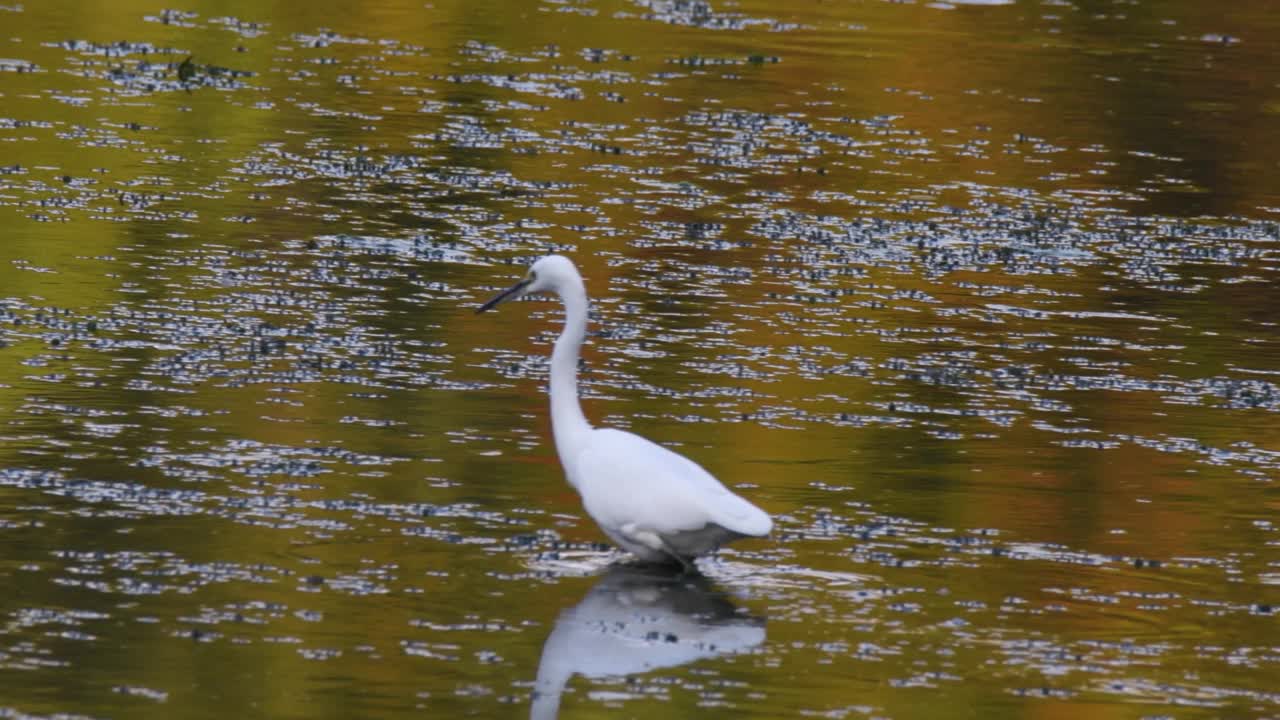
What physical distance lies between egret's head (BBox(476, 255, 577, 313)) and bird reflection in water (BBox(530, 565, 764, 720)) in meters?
1.39

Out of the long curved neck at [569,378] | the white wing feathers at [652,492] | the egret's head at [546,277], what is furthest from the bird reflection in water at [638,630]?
the egret's head at [546,277]

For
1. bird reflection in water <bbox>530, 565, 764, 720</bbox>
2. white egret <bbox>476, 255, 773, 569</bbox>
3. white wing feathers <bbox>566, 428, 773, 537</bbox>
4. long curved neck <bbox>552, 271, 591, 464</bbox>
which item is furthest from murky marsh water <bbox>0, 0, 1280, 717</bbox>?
long curved neck <bbox>552, 271, 591, 464</bbox>

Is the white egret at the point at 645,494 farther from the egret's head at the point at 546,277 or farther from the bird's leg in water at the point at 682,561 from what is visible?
the egret's head at the point at 546,277

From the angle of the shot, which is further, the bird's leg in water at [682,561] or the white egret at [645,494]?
the bird's leg in water at [682,561]

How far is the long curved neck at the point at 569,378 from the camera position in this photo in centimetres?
1080

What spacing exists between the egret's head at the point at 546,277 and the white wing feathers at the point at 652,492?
2.94 ft

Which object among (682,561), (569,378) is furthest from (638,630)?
(569,378)

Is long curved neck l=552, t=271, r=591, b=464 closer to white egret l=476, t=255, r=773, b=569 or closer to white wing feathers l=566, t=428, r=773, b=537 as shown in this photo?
white egret l=476, t=255, r=773, b=569

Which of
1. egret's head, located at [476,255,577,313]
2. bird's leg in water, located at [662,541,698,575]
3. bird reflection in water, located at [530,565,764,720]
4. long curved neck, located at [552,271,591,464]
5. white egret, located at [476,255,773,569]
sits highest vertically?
egret's head, located at [476,255,577,313]

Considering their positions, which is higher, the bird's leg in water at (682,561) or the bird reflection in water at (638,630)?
the bird's leg in water at (682,561)

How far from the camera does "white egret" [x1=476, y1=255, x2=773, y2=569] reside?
9.84 metres

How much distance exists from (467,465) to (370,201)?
26.3 feet

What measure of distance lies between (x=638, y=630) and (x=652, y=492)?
666 millimetres

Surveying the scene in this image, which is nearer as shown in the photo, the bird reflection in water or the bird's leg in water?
the bird reflection in water
